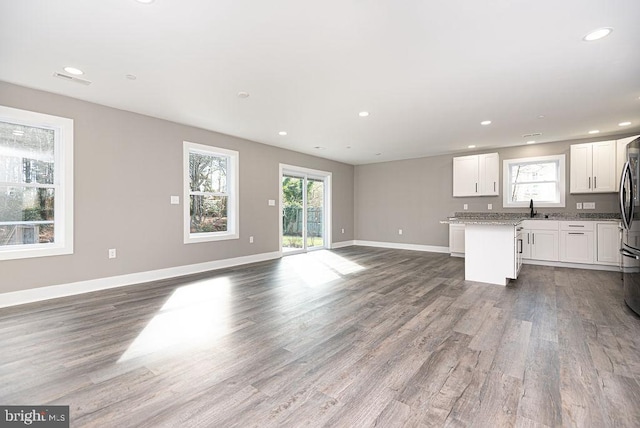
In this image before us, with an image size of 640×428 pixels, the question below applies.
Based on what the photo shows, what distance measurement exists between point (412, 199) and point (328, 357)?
21.3ft

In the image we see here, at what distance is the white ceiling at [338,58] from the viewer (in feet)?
6.96

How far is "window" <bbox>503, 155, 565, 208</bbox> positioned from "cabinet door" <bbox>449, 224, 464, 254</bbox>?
3.68 ft

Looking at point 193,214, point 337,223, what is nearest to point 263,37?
point 193,214

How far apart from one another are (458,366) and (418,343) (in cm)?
38

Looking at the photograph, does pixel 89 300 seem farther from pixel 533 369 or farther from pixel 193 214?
pixel 533 369

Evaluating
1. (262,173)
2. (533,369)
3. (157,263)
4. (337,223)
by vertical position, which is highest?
(262,173)

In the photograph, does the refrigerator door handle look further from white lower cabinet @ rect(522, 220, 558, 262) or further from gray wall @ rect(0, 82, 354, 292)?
gray wall @ rect(0, 82, 354, 292)

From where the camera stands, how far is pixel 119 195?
414cm

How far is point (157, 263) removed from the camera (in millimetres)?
4543

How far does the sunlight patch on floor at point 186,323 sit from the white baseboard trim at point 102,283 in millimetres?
905

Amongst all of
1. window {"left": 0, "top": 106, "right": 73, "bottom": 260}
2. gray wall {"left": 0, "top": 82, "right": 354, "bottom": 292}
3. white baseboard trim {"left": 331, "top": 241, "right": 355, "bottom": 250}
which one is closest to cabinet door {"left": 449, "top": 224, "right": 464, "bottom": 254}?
white baseboard trim {"left": 331, "top": 241, "right": 355, "bottom": 250}

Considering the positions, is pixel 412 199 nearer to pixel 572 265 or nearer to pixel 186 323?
pixel 572 265

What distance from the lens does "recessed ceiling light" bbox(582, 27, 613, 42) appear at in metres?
2.31

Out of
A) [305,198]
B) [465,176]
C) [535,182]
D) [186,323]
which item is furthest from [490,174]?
[186,323]
